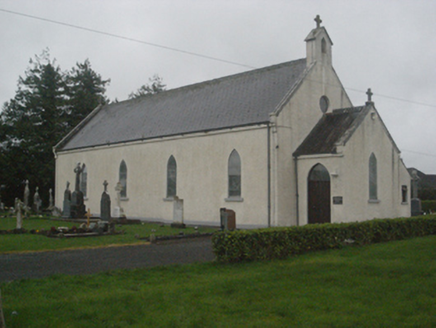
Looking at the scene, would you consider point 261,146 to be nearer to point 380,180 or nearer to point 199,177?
point 199,177

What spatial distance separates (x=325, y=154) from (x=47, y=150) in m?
35.3

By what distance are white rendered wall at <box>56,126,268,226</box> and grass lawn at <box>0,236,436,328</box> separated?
1253cm

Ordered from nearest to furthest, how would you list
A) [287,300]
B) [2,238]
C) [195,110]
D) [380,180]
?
[287,300]
[2,238]
[380,180]
[195,110]

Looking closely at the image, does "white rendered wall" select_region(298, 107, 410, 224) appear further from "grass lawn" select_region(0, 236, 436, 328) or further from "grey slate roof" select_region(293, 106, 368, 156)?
"grass lawn" select_region(0, 236, 436, 328)

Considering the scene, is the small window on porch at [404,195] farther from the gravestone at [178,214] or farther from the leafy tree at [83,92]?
the leafy tree at [83,92]

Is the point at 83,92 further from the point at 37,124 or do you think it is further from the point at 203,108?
the point at 203,108

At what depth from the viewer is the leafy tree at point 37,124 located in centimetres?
4734

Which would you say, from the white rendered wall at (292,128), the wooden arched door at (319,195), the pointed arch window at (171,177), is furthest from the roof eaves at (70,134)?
the wooden arched door at (319,195)

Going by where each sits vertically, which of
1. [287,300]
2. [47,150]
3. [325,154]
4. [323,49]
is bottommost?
[287,300]

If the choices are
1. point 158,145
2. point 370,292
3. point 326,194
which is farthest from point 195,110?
point 370,292

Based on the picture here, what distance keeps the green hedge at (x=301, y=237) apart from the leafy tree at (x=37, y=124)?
1453 inches

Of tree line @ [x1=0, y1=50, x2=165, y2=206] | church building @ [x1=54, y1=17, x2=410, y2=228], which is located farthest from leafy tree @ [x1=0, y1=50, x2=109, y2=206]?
church building @ [x1=54, y1=17, x2=410, y2=228]

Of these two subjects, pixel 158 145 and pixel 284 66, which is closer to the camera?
pixel 284 66

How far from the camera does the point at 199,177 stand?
89.9 feet
